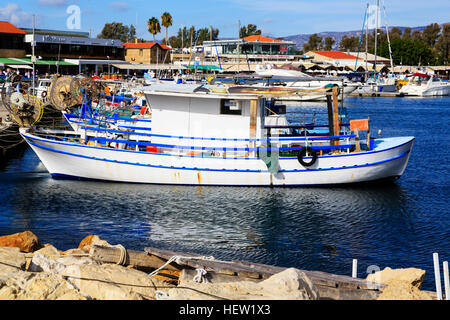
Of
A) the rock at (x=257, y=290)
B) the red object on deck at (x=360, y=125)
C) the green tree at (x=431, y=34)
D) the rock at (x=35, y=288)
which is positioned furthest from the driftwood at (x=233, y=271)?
the green tree at (x=431, y=34)

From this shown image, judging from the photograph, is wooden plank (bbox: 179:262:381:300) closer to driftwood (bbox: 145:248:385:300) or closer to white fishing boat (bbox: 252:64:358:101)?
driftwood (bbox: 145:248:385:300)

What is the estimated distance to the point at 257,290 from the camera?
8398 mm

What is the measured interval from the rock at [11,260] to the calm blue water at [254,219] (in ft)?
15.2

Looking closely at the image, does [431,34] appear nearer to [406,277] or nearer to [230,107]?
[230,107]

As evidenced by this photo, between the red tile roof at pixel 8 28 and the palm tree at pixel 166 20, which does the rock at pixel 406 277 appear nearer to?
the red tile roof at pixel 8 28

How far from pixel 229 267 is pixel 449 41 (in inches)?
7143

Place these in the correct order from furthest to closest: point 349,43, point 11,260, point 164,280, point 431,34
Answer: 1. point 431,34
2. point 349,43
3. point 164,280
4. point 11,260

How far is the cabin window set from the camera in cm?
2220

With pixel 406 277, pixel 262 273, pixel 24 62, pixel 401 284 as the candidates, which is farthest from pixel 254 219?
pixel 24 62

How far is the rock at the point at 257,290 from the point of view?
8.10m

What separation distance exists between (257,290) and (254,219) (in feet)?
32.3

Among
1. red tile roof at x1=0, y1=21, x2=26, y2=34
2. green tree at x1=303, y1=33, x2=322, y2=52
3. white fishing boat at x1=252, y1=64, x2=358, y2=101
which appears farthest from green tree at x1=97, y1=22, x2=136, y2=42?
white fishing boat at x1=252, y1=64, x2=358, y2=101

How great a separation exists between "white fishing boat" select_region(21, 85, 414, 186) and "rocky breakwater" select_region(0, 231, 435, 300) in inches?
433
